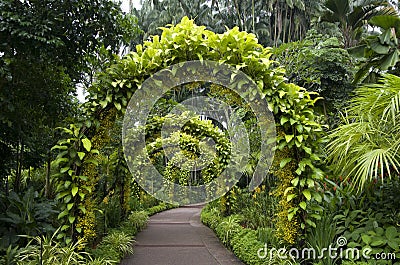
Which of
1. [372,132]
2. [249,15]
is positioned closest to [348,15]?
[372,132]

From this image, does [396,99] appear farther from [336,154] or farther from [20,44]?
[20,44]

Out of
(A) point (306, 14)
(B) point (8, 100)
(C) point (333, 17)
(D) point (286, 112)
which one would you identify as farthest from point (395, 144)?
(A) point (306, 14)

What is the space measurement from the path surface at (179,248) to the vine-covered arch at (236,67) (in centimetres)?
141

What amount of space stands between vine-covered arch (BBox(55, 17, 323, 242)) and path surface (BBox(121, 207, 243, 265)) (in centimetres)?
141

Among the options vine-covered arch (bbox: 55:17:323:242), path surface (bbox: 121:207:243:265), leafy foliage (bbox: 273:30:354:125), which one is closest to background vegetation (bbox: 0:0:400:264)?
vine-covered arch (bbox: 55:17:323:242)

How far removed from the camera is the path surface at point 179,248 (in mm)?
5152

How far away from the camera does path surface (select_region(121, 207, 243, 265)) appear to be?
5.15 metres

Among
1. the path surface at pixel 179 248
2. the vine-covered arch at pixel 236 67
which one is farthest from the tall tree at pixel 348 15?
the path surface at pixel 179 248

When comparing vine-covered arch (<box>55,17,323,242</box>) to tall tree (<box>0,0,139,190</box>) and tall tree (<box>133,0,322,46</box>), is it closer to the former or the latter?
tall tree (<box>0,0,139,190</box>)

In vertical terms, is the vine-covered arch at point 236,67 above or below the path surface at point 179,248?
above

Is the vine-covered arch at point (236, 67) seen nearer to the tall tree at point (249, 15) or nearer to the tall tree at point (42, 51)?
the tall tree at point (42, 51)

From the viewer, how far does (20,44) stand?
375cm

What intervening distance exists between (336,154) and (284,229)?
3.37 ft

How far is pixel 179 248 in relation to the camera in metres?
6.06
